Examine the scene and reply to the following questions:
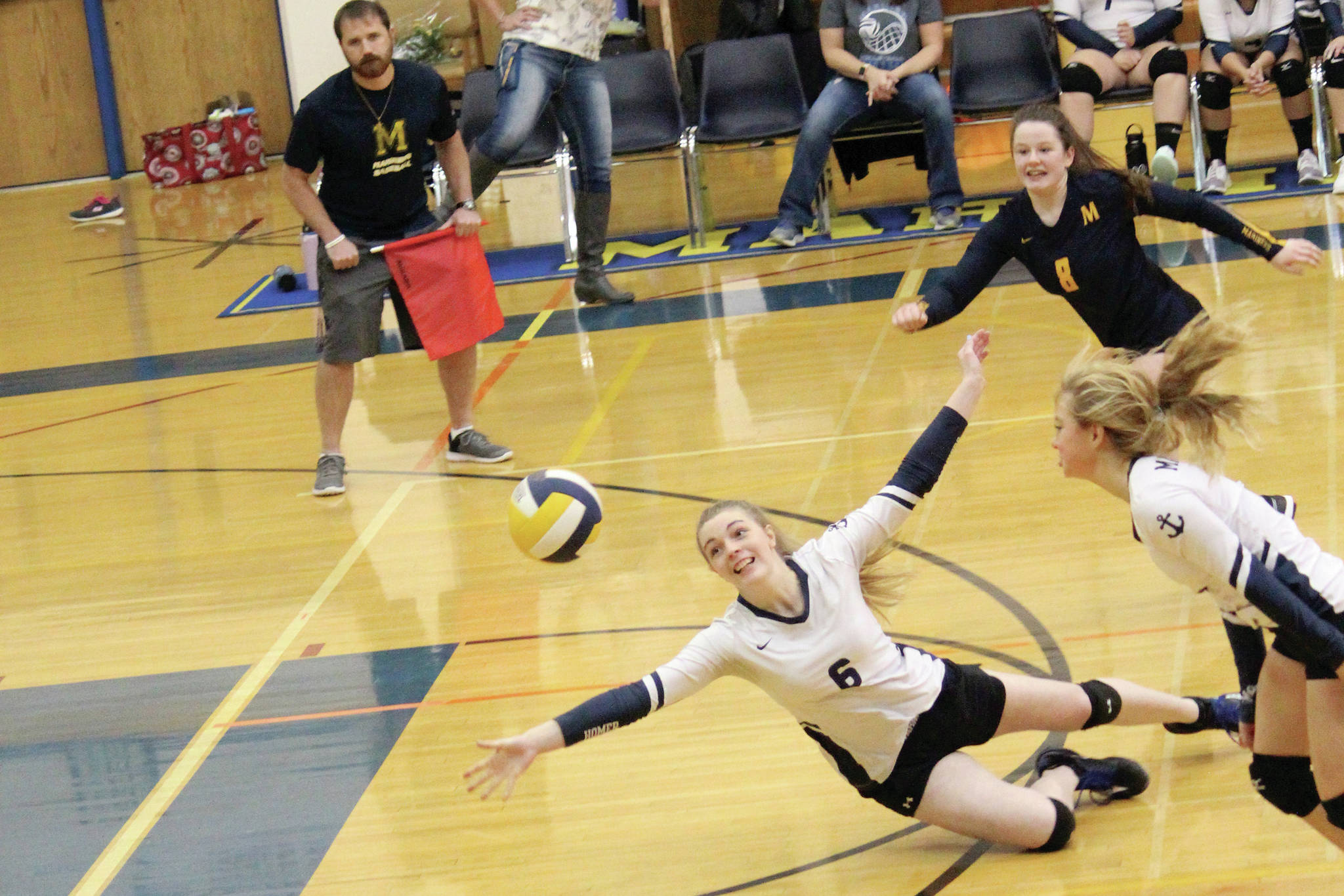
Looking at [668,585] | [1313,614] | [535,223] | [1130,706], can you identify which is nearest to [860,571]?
[1130,706]

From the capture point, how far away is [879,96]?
8688mm

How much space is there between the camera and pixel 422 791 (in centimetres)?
355

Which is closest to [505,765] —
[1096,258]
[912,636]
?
[912,636]

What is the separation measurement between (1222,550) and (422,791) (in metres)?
1.92

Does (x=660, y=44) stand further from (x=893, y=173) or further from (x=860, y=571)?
(x=860, y=571)

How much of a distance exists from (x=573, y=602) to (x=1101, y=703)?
6.11ft

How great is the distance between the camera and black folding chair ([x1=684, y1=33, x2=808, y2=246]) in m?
9.38

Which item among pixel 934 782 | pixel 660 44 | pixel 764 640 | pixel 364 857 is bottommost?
pixel 364 857

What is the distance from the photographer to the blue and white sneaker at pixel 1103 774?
312 cm

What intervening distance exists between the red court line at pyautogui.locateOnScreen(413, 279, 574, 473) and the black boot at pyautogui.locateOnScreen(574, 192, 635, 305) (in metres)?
0.31

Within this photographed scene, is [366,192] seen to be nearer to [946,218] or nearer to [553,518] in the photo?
[553,518]

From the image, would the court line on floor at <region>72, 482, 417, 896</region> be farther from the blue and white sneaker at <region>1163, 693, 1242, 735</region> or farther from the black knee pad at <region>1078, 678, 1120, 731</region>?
the blue and white sneaker at <region>1163, 693, 1242, 735</region>

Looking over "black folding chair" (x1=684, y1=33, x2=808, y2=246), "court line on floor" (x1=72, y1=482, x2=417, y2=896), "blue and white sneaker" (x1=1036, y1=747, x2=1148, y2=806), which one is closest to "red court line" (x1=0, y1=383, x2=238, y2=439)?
"court line on floor" (x1=72, y1=482, x2=417, y2=896)

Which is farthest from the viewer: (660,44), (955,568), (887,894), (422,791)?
(660,44)
